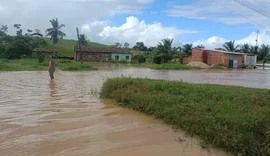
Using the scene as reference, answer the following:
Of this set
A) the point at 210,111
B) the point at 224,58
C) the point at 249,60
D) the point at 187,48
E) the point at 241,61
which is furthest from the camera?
the point at 187,48

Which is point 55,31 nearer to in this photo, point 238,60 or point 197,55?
point 197,55

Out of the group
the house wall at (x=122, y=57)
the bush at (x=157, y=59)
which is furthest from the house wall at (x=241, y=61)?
the house wall at (x=122, y=57)

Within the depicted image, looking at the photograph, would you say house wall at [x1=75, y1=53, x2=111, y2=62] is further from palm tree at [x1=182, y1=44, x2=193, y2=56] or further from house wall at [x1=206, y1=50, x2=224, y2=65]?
house wall at [x1=206, y1=50, x2=224, y2=65]

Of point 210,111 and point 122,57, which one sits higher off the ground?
point 122,57

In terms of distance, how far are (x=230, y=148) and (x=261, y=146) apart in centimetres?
62

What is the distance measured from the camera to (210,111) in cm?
699

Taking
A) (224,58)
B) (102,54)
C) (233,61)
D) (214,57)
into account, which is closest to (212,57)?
(214,57)

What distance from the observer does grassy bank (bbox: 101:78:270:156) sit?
224 inches

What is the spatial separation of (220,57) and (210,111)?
4132cm

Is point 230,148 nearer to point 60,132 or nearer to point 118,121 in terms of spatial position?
point 118,121

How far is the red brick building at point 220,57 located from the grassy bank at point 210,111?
126 feet

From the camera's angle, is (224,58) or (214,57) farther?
(214,57)

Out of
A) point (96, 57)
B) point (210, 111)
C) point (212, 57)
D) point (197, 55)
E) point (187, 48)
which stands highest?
point (187, 48)

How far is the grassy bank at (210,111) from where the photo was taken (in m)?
5.69
